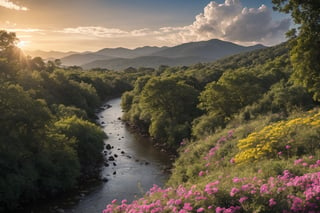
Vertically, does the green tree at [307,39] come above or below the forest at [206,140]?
above

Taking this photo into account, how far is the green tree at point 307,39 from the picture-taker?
1977cm

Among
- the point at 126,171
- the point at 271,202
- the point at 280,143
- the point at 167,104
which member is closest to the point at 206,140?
the point at 280,143

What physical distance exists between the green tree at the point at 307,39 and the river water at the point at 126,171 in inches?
539

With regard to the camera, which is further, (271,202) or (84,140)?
(84,140)

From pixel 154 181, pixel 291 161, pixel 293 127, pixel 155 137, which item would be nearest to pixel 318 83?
pixel 293 127

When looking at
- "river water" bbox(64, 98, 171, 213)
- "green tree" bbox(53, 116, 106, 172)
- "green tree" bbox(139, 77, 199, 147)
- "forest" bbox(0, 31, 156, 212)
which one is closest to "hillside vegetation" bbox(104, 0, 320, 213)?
"green tree" bbox(139, 77, 199, 147)

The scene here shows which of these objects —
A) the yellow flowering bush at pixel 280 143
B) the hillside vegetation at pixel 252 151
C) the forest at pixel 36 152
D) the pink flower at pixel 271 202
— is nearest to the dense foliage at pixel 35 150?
the forest at pixel 36 152

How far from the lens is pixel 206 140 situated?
88.5 ft

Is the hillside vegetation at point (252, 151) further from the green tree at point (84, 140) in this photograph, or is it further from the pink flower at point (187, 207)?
the green tree at point (84, 140)

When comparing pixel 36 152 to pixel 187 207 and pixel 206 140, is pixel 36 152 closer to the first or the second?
pixel 206 140

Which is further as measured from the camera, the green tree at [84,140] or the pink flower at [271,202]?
the green tree at [84,140]

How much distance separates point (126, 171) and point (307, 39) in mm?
25069

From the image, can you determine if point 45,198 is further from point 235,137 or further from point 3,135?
point 235,137

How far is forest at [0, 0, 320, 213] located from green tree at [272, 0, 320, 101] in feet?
0.21
